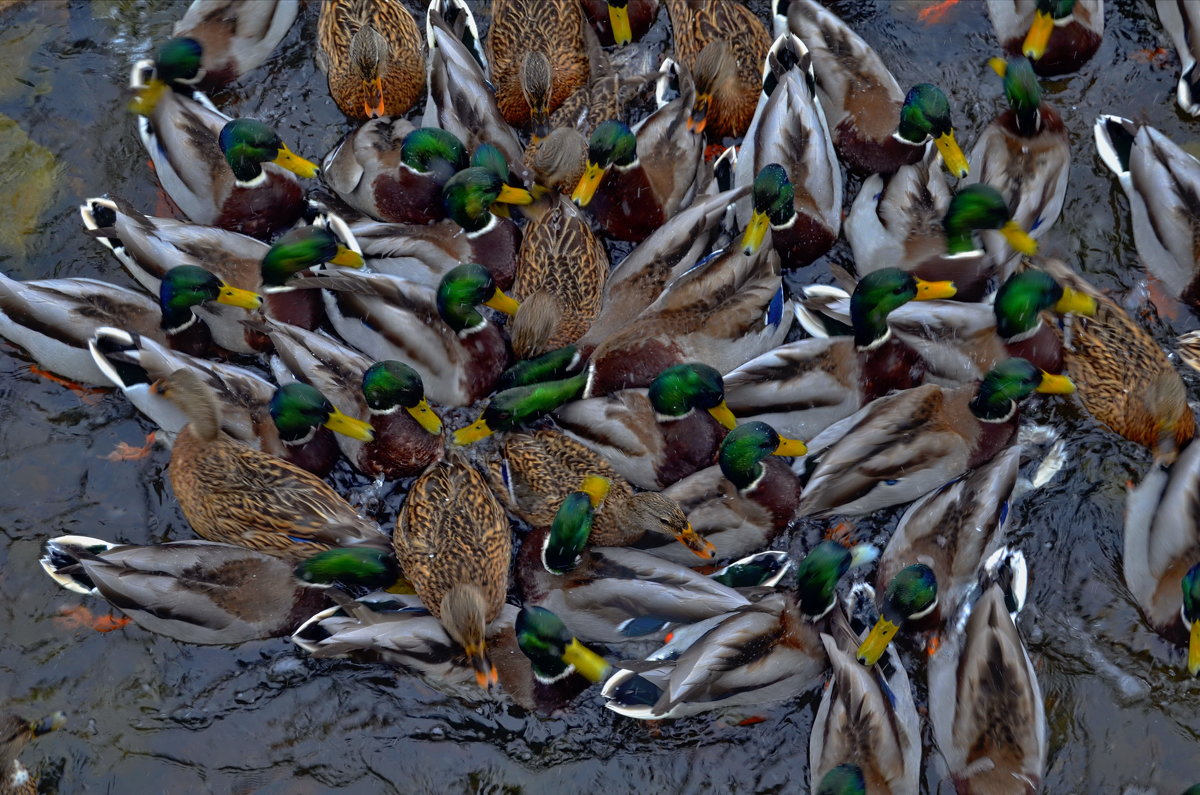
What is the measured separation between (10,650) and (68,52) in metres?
4.04

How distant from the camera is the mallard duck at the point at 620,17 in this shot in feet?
27.0

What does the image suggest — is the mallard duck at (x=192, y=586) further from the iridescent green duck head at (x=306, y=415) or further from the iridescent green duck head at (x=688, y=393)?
the iridescent green duck head at (x=688, y=393)

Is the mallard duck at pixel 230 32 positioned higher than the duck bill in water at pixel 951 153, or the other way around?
the mallard duck at pixel 230 32

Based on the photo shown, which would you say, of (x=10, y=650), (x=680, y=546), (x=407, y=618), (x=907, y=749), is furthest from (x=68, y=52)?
(x=907, y=749)

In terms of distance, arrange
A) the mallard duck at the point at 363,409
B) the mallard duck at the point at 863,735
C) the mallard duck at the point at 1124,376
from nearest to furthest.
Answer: the mallard duck at the point at 863,735, the mallard duck at the point at 1124,376, the mallard duck at the point at 363,409

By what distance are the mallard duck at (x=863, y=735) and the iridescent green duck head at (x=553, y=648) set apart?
1.08 m

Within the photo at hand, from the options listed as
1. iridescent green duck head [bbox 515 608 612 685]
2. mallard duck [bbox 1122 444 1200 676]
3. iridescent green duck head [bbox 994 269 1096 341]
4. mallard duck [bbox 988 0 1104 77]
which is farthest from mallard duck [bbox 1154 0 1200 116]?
iridescent green duck head [bbox 515 608 612 685]

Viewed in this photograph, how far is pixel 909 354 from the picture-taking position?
23.0 ft

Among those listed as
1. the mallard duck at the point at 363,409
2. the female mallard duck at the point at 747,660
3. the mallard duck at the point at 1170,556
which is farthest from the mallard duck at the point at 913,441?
the mallard duck at the point at 363,409

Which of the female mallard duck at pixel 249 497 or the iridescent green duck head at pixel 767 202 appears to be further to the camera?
the iridescent green duck head at pixel 767 202

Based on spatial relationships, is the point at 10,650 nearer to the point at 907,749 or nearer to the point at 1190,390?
the point at 907,749

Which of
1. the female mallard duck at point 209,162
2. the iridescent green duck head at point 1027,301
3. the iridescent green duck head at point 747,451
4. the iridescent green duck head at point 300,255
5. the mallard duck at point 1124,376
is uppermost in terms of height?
the female mallard duck at point 209,162

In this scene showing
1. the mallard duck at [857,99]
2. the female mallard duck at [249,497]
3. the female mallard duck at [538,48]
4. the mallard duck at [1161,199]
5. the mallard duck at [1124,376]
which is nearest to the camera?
the female mallard duck at [249,497]

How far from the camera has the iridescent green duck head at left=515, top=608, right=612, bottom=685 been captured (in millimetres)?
6117
